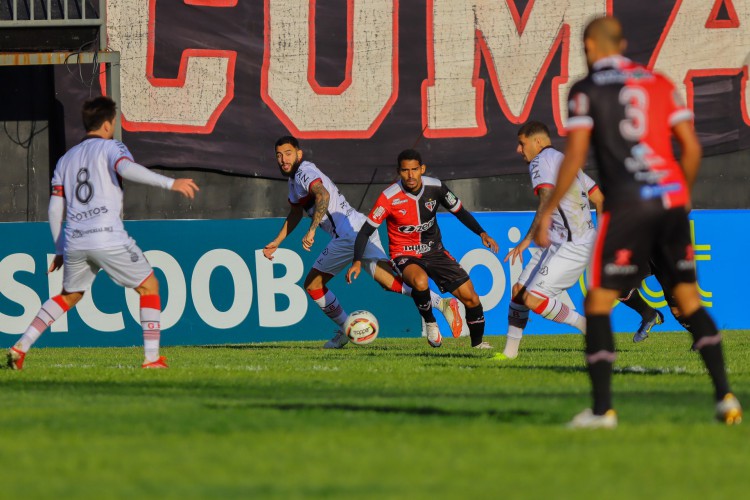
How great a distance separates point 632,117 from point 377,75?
1387 centimetres

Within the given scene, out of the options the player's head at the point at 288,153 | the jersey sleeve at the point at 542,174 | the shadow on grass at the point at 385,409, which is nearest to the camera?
the shadow on grass at the point at 385,409

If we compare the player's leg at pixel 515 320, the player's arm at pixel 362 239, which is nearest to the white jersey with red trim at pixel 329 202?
the player's arm at pixel 362 239

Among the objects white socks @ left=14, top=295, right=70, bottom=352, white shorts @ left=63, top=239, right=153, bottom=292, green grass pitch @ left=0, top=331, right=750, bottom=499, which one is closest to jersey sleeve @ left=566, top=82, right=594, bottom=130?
green grass pitch @ left=0, top=331, right=750, bottom=499

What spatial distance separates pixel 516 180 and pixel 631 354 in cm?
837

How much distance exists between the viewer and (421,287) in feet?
45.1

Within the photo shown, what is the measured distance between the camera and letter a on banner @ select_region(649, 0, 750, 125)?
67.6 ft

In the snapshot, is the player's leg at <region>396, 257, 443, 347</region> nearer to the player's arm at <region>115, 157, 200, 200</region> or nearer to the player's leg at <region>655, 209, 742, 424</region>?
the player's arm at <region>115, 157, 200, 200</region>

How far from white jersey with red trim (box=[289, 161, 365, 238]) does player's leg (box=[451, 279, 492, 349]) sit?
155 centimetres

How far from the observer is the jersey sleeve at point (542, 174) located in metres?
10.8

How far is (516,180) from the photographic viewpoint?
66.9 ft

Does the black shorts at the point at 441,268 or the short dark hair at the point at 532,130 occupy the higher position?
the short dark hair at the point at 532,130

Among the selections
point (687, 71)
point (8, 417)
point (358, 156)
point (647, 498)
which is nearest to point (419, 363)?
point (8, 417)

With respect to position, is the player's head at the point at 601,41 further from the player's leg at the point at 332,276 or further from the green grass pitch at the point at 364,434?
the player's leg at the point at 332,276

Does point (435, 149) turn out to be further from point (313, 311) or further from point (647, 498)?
point (647, 498)
